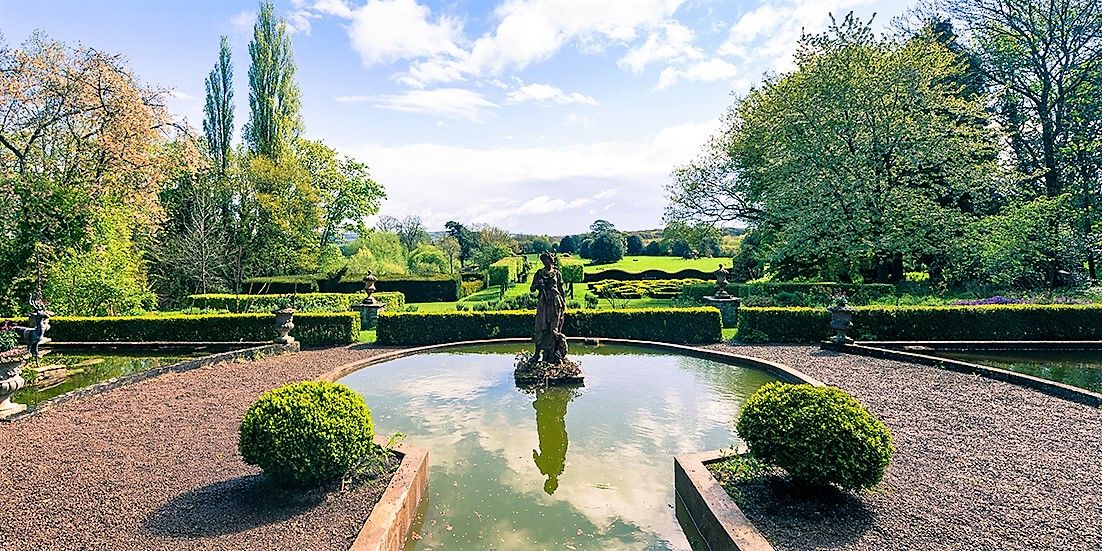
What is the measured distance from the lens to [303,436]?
498 centimetres

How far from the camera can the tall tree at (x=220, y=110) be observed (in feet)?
117

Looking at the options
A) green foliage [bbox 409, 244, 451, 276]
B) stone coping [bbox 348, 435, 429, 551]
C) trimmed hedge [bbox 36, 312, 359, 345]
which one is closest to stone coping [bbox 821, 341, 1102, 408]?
stone coping [bbox 348, 435, 429, 551]

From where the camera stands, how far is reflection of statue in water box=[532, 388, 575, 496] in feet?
20.6

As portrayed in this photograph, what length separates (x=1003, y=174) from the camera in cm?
2117

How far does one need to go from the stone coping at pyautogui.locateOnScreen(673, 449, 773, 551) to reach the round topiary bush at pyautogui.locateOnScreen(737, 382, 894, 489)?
565 millimetres

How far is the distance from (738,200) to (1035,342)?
1549cm

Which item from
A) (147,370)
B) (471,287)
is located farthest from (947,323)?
(471,287)

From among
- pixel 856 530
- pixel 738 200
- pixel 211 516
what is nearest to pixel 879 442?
pixel 856 530

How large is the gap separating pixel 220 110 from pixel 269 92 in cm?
353

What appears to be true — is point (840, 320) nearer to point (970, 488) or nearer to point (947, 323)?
point (947, 323)

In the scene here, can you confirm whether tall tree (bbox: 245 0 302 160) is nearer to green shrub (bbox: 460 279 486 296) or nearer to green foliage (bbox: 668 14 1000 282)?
green shrub (bbox: 460 279 486 296)

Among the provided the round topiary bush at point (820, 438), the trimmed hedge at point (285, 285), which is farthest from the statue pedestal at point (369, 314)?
the round topiary bush at point (820, 438)

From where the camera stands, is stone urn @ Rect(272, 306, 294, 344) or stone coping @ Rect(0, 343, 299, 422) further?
stone urn @ Rect(272, 306, 294, 344)

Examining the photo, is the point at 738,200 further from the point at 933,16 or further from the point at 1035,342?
the point at 1035,342
